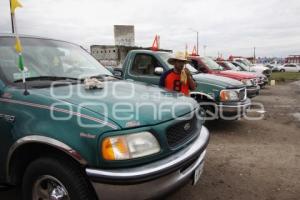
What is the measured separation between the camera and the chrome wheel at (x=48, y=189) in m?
2.41

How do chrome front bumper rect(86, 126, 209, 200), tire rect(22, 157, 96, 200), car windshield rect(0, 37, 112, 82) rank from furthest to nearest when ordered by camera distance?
car windshield rect(0, 37, 112, 82)
tire rect(22, 157, 96, 200)
chrome front bumper rect(86, 126, 209, 200)

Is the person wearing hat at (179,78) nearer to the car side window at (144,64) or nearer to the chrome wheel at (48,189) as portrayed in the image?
the car side window at (144,64)

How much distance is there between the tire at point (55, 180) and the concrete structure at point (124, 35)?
1974cm

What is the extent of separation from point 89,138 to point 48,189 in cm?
72

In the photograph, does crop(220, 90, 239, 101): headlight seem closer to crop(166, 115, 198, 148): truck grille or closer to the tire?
crop(166, 115, 198, 148): truck grille

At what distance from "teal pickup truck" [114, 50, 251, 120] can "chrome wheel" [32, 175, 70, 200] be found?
365 centimetres

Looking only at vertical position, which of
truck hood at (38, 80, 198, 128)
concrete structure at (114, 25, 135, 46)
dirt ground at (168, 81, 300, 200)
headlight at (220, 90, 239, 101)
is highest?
concrete structure at (114, 25, 135, 46)

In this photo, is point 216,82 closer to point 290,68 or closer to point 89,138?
point 89,138

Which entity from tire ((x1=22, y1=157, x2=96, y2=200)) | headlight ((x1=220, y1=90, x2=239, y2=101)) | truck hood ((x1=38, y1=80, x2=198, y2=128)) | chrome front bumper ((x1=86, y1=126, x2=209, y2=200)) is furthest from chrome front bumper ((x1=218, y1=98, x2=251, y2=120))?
tire ((x1=22, y1=157, x2=96, y2=200))

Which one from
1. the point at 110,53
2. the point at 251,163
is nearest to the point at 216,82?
the point at 251,163

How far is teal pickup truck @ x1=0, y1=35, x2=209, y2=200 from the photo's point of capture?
222 centimetres

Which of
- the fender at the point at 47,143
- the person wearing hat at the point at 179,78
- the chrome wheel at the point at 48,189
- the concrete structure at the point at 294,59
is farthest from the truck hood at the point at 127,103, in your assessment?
the concrete structure at the point at 294,59

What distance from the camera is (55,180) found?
2424mm

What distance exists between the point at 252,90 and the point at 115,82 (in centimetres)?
776
